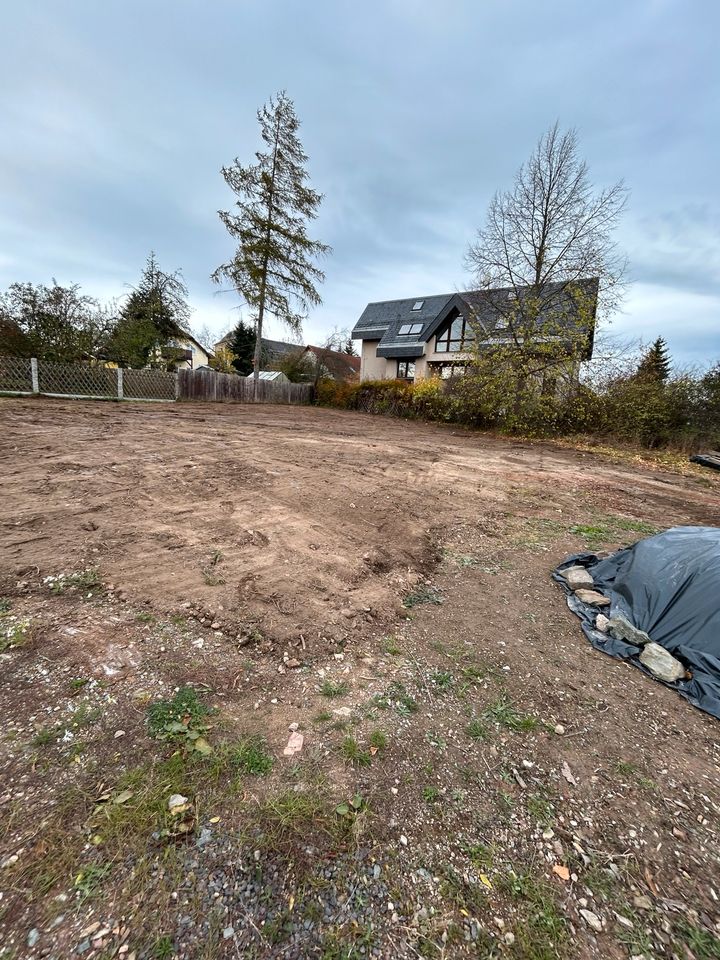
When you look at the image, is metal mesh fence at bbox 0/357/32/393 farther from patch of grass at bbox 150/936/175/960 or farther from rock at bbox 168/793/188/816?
patch of grass at bbox 150/936/175/960

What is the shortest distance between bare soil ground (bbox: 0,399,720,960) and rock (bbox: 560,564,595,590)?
179 millimetres

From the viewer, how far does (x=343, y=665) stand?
223 centimetres

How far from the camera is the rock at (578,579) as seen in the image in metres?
3.19

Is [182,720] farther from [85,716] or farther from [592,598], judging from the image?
[592,598]

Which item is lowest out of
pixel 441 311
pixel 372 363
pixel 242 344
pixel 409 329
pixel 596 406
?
pixel 596 406

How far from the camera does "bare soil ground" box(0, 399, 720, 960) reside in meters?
1.17

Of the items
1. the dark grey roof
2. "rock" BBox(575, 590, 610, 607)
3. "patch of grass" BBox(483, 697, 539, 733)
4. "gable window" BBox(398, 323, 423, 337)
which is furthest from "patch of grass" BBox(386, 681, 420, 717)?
"gable window" BBox(398, 323, 423, 337)

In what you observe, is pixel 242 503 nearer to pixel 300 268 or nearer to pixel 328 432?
pixel 328 432

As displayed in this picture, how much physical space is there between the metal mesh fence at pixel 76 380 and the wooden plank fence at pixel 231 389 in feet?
9.29

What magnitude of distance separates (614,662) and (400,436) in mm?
8953

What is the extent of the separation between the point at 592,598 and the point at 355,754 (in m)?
2.27

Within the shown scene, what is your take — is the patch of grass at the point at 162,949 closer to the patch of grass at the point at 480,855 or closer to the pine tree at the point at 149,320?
the patch of grass at the point at 480,855

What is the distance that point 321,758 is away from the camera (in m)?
1.65

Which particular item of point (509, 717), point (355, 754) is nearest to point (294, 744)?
point (355, 754)
